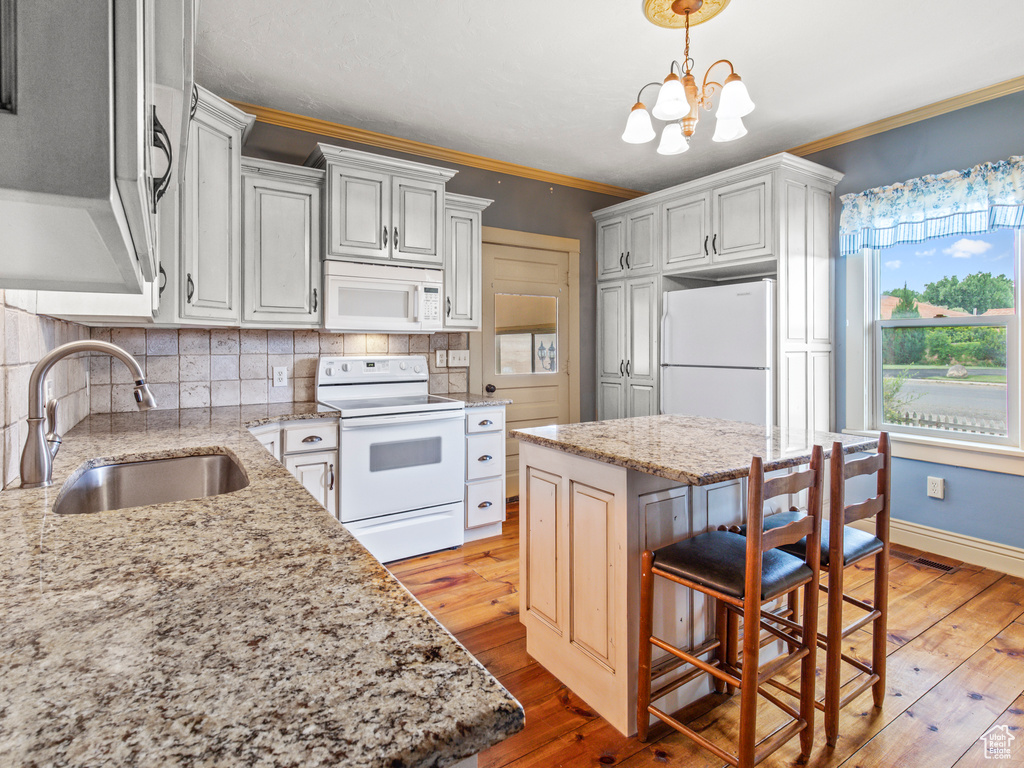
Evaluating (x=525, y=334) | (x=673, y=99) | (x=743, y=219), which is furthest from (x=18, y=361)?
(x=743, y=219)

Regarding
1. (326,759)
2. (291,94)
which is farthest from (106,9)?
(291,94)

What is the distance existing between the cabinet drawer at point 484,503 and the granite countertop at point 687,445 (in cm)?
136

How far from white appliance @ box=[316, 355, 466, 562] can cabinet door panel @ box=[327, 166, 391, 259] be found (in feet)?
2.20

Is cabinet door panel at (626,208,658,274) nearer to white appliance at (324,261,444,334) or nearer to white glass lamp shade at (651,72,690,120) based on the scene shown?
white appliance at (324,261,444,334)

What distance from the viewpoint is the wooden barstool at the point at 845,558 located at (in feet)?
4.81

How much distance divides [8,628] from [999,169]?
12.8ft

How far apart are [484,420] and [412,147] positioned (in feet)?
6.18

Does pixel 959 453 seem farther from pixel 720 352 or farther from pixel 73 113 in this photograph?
pixel 73 113

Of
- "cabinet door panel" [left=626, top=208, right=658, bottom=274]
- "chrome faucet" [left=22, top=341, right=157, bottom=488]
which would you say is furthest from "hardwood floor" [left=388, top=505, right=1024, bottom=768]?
"cabinet door panel" [left=626, top=208, right=658, bottom=274]

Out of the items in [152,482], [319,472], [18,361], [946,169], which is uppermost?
[946,169]

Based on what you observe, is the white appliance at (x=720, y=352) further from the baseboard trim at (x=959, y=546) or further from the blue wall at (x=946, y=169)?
the baseboard trim at (x=959, y=546)

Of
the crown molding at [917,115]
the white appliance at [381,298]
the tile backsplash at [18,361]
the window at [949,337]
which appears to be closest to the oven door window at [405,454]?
the white appliance at [381,298]

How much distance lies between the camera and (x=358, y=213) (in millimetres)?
2992

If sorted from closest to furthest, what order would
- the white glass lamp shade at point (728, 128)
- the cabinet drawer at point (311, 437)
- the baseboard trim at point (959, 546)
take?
the white glass lamp shade at point (728, 128) → the cabinet drawer at point (311, 437) → the baseboard trim at point (959, 546)
